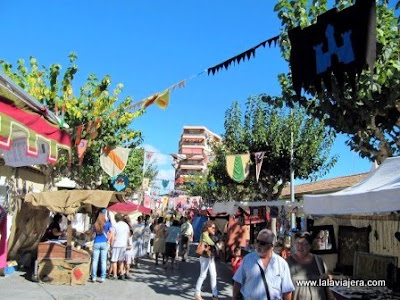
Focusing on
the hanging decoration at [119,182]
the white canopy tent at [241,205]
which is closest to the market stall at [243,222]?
the white canopy tent at [241,205]

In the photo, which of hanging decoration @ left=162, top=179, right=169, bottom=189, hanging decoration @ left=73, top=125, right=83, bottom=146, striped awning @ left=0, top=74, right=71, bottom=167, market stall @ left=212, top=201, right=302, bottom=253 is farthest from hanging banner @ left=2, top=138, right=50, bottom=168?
hanging decoration @ left=162, top=179, right=169, bottom=189

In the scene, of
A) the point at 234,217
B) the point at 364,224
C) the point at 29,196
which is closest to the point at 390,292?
the point at 364,224

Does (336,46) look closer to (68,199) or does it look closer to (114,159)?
(68,199)

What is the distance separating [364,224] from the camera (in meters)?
9.13

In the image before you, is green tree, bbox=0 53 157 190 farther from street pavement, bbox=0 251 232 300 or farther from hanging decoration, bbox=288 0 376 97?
hanging decoration, bbox=288 0 376 97

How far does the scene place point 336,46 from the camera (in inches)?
174

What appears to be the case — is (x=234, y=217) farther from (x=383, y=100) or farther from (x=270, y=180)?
(x=383, y=100)

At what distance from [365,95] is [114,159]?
29.5ft

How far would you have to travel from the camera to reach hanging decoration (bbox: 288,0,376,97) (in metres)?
4.14

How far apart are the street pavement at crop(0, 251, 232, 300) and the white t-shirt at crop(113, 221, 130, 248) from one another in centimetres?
95

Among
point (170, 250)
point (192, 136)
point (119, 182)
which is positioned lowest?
point (170, 250)

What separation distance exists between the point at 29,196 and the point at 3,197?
53.7 inches

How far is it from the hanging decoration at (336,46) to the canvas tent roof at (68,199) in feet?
21.8

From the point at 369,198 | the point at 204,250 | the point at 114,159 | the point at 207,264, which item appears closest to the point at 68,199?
the point at 204,250
